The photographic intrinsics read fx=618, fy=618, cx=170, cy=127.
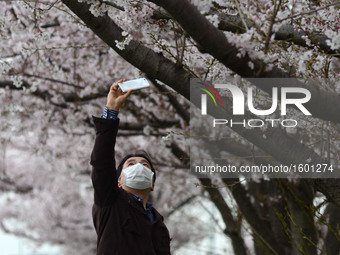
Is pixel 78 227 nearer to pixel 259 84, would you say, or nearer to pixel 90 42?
pixel 90 42

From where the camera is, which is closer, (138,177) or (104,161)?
(104,161)

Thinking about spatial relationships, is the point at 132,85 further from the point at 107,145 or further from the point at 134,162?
the point at 134,162

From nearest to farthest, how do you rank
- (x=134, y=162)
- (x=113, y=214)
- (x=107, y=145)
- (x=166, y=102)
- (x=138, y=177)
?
(x=107, y=145) < (x=113, y=214) < (x=138, y=177) < (x=134, y=162) < (x=166, y=102)

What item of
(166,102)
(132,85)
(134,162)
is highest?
(166,102)

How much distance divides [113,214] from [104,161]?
391 mm

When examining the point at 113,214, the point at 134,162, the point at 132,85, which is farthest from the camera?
the point at 134,162

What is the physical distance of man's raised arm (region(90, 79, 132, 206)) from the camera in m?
3.64

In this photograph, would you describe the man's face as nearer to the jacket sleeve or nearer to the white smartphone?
the jacket sleeve

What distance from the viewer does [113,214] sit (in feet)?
12.8

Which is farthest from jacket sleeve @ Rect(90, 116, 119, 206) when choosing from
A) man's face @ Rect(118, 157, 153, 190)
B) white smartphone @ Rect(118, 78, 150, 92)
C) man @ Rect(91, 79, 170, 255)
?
man's face @ Rect(118, 157, 153, 190)

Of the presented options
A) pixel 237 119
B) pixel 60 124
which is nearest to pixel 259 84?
pixel 237 119

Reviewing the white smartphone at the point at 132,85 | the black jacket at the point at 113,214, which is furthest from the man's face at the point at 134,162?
the white smartphone at the point at 132,85

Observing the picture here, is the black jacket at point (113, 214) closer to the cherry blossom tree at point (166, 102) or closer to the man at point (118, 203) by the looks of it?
the man at point (118, 203)

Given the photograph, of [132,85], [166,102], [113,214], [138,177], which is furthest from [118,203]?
[166,102]
